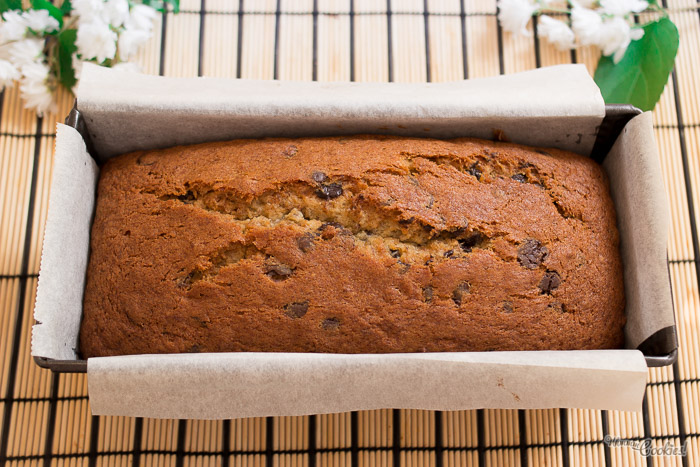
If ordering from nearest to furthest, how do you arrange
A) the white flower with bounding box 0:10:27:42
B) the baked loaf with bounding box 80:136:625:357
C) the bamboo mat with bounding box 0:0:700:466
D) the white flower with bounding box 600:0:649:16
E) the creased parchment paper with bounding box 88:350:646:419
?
the creased parchment paper with bounding box 88:350:646:419, the baked loaf with bounding box 80:136:625:357, the bamboo mat with bounding box 0:0:700:466, the white flower with bounding box 0:10:27:42, the white flower with bounding box 600:0:649:16

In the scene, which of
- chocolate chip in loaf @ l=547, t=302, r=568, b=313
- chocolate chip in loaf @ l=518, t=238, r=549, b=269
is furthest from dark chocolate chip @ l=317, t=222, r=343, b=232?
chocolate chip in loaf @ l=547, t=302, r=568, b=313

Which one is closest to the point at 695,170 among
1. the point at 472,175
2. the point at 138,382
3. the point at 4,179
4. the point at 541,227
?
the point at 541,227

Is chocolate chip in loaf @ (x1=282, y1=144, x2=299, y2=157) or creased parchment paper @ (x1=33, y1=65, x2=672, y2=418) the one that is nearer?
creased parchment paper @ (x1=33, y1=65, x2=672, y2=418)

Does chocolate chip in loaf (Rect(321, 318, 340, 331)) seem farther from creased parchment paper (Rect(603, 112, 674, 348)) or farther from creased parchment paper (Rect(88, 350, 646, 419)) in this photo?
creased parchment paper (Rect(603, 112, 674, 348))

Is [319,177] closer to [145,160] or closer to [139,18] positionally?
[145,160]

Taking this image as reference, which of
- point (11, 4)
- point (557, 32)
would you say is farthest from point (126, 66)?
point (557, 32)

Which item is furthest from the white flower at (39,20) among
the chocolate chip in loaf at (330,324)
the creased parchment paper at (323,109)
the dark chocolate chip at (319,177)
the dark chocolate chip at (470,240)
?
the dark chocolate chip at (470,240)
